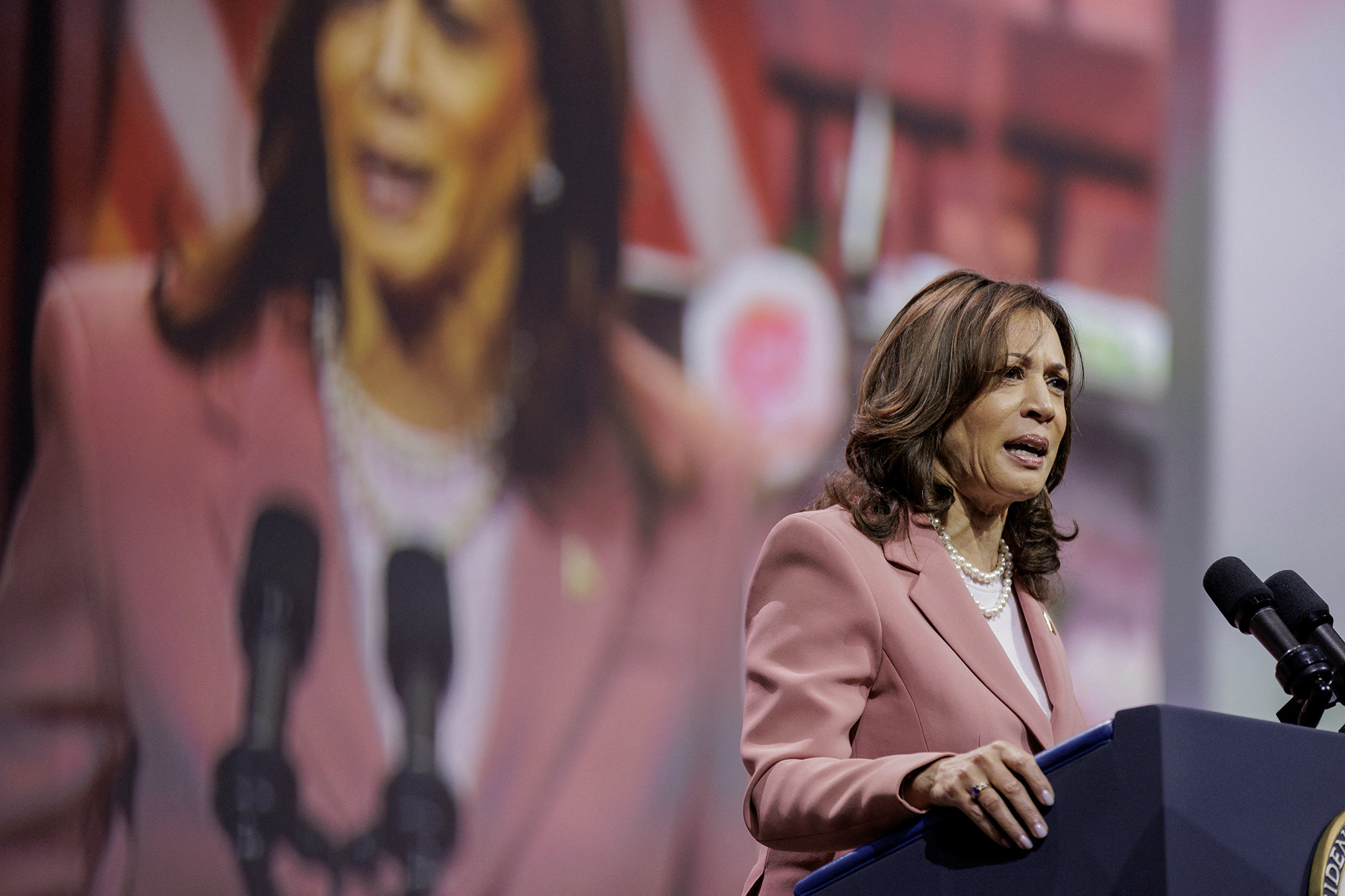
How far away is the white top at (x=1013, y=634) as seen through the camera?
177 cm

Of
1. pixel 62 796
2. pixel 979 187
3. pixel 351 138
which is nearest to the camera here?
pixel 62 796

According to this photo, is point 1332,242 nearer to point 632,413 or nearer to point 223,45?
point 632,413

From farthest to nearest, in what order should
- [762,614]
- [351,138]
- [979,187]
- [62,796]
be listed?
[979,187]
[351,138]
[62,796]
[762,614]

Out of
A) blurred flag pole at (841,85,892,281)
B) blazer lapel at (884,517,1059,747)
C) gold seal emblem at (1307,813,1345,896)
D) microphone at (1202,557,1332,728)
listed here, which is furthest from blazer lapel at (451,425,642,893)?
gold seal emblem at (1307,813,1345,896)

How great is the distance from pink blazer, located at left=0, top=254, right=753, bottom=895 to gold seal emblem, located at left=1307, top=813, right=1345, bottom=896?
2.54m

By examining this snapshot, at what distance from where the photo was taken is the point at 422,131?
3.74 m

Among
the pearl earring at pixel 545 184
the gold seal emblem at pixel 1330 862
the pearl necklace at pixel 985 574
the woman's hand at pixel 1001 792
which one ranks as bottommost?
the gold seal emblem at pixel 1330 862

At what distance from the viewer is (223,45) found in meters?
3.72

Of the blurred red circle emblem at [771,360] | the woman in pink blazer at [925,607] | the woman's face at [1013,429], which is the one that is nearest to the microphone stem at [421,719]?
the blurred red circle emblem at [771,360]

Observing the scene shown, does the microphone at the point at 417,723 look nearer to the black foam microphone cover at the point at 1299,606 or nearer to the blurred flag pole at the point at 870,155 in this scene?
the blurred flag pole at the point at 870,155

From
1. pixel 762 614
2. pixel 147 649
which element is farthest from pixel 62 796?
pixel 762 614

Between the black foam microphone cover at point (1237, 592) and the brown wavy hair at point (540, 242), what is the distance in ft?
7.55

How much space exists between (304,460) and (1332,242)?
3.18 meters

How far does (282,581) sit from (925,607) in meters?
2.39
